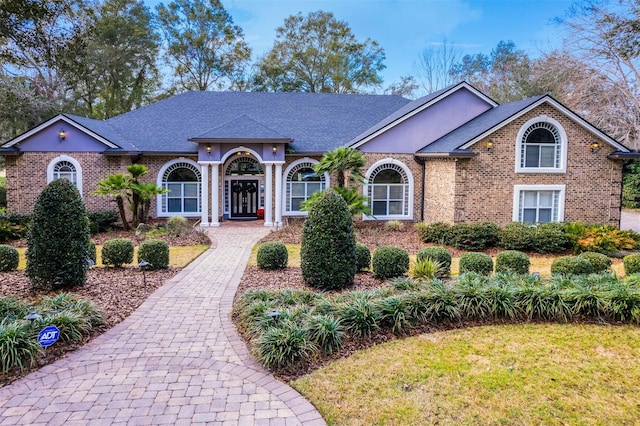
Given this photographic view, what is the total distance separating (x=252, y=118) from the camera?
2094cm

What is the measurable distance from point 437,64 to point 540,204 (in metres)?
25.4

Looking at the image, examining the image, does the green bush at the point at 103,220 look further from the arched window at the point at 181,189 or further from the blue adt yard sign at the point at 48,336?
the blue adt yard sign at the point at 48,336

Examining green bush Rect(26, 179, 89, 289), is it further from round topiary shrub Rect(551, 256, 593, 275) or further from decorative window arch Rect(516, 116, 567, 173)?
decorative window arch Rect(516, 116, 567, 173)

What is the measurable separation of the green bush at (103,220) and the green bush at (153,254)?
6911 mm

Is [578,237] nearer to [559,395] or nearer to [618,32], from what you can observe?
Result: [559,395]

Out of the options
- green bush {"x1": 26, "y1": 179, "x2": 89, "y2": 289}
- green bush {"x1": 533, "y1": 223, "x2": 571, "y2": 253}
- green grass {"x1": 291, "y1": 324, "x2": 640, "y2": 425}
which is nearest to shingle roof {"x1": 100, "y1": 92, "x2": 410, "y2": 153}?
green bush {"x1": 533, "y1": 223, "x2": 571, "y2": 253}

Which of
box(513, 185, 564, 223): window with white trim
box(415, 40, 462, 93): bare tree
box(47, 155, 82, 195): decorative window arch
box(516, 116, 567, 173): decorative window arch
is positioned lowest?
box(513, 185, 564, 223): window with white trim

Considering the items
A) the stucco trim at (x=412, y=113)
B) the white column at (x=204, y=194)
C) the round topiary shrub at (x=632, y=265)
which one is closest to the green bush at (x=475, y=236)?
the round topiary shrub at (x=632, y=265)

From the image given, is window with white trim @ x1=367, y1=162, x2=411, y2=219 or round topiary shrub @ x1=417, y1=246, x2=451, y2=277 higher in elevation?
window with white trim @ x1=367, y1=162, x2=411, y2=219

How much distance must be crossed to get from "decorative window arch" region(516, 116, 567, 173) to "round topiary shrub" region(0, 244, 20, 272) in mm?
15686

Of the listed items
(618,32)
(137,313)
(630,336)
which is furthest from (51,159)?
(618,32)

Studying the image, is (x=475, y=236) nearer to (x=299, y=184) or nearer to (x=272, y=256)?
(x=272, y=256)

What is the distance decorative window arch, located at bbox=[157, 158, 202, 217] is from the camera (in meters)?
18.7

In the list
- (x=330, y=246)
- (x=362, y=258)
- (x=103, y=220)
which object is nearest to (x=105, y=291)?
(x=330, y=246)
